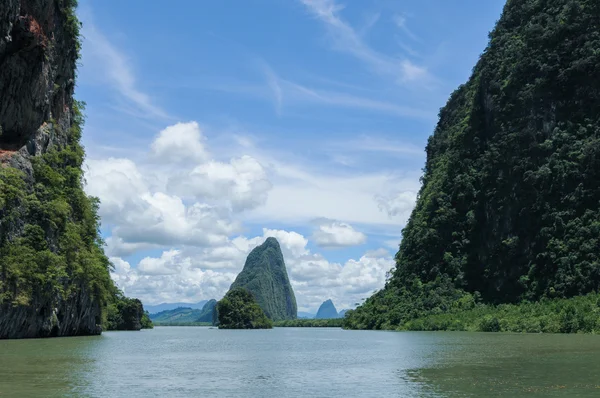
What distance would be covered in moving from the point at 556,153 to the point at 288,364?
7439 cm

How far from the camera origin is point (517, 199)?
9881 centimetres

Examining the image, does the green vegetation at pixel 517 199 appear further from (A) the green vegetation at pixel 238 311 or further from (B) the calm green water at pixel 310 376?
(A) the green vegetation at pixel 238 311

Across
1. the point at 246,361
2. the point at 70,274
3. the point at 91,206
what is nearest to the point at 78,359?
the point at 246,361

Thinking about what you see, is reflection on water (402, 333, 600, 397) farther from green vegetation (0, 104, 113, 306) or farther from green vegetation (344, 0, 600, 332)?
green vegetation (344, 0, 600, 332)

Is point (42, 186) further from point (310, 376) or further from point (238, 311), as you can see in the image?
point (238, 311)

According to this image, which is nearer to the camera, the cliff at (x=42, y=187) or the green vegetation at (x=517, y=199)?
the cliff at (x=42, y=187)

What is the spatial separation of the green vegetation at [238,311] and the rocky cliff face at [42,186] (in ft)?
292

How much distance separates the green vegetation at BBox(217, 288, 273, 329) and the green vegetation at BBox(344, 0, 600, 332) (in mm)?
42769

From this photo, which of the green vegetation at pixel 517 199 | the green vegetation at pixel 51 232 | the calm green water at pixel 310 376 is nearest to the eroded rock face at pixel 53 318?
the green vegetation at pixel 51 232

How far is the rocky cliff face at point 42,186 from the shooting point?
1815 inches

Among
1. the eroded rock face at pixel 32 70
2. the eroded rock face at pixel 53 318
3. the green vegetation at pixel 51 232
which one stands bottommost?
the eroded rock face at pixel 53 318

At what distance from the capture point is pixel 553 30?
103438 millimetres

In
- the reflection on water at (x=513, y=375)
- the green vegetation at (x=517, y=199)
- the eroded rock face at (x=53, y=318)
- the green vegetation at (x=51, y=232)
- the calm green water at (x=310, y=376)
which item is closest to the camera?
the reflection on water at (x=513, y=375)

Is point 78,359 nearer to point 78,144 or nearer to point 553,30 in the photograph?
point 78,144
